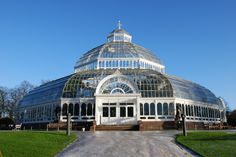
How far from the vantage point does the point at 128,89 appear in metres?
46.0

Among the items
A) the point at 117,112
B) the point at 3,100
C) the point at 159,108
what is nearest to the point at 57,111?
the point at 117,112

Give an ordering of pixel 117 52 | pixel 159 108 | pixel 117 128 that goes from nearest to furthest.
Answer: pixel 117 128 < pixel 159 108 < pixel 117 52

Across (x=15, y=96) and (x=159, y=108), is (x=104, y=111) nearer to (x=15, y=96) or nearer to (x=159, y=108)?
(x=159, y=108)

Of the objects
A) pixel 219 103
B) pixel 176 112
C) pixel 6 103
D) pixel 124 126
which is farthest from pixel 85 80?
pixel 6 103

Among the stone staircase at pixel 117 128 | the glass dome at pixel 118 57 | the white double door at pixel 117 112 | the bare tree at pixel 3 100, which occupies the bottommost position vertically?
the stone staircase at pixel 117 128

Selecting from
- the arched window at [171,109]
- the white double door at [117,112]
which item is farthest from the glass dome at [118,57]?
the arched window at [171,109]

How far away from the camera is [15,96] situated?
81.2 m

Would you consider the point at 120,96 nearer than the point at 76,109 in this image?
Yes

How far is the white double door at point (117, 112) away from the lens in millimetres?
44656

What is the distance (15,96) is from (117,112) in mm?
44469

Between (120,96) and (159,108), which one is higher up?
(120,96)

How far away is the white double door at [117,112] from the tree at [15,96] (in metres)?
41.4

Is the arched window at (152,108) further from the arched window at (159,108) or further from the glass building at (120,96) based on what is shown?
the arched window at (159,108)

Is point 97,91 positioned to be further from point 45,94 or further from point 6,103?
point 6,103
